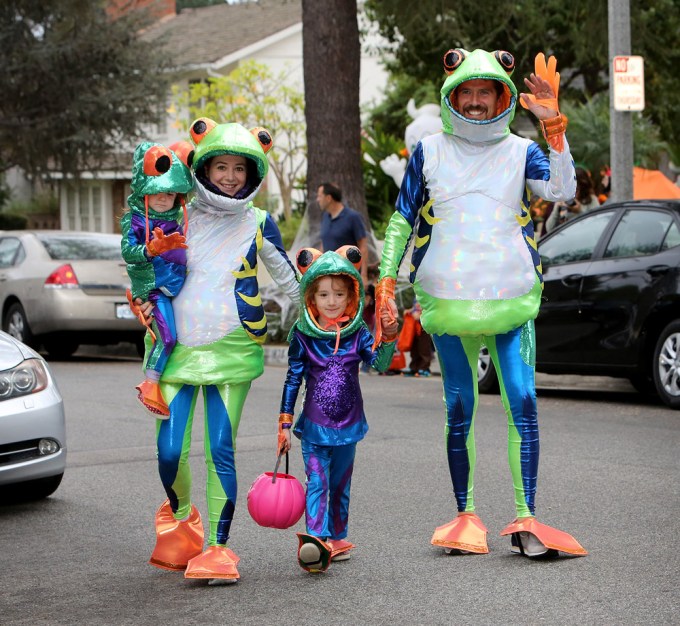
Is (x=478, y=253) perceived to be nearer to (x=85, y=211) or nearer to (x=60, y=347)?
(x=60, y=347)

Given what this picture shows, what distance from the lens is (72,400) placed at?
38.8ft

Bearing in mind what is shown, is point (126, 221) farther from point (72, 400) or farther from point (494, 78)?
point (72, 400)

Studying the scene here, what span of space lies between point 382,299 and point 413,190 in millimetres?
590

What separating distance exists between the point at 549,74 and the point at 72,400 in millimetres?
7175

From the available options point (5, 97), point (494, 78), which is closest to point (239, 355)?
point (494, 78)

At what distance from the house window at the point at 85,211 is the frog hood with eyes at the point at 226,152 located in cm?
4297

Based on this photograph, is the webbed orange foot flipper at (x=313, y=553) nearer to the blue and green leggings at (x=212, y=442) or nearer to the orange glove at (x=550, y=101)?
the blue and green leggings at (x=212, y=442)

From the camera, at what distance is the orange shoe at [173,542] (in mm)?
5582

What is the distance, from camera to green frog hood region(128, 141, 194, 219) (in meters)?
5.36

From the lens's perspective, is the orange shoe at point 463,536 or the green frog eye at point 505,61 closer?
the orange shoe at point 463,536

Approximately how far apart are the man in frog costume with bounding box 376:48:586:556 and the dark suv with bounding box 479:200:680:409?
15.8 ft

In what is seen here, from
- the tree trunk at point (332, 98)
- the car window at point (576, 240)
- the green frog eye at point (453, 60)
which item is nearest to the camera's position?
the green frog eye at point (453, 60)

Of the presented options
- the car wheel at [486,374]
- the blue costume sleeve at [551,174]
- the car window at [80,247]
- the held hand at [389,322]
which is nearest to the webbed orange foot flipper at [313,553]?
the held hand at [389,322]

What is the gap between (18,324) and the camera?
16.3m
